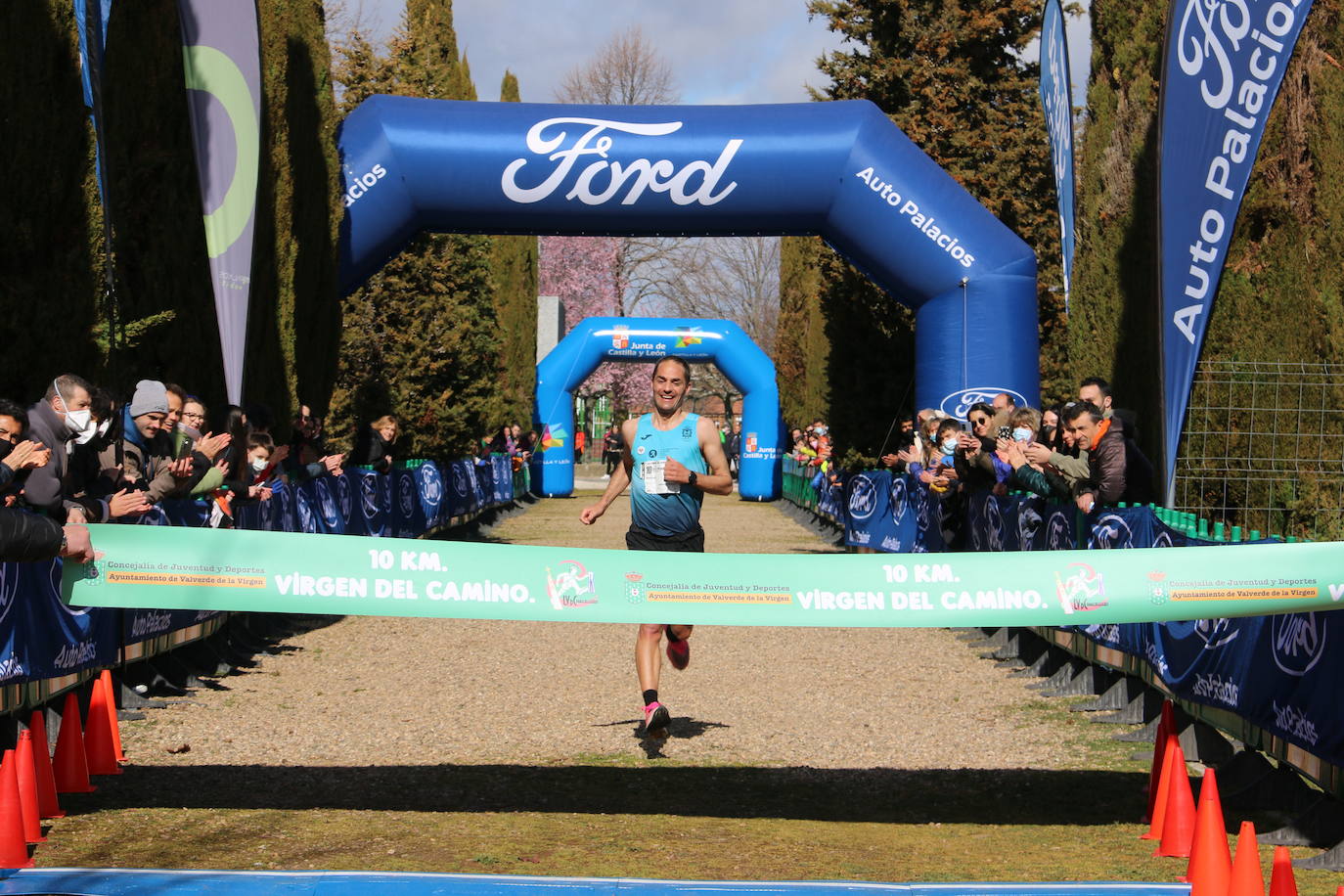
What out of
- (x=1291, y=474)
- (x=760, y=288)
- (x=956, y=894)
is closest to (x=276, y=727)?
(x=956, y=894)

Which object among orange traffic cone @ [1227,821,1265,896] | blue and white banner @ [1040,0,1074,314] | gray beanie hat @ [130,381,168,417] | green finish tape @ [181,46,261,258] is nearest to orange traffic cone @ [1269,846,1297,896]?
orange traffic cone @ [1227,821,1265,896]

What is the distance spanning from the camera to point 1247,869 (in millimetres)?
5180

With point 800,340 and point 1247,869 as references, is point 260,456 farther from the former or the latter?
point 800,340

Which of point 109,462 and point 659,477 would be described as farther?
point 109,462

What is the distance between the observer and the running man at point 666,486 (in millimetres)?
7945

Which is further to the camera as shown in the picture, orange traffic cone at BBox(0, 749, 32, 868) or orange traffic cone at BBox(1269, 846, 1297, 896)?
orange traffic cone at BBox(0, 749, 32, 868)

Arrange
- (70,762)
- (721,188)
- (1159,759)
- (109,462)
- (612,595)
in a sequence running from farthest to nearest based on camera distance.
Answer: (721,188)
(109,462)
(70,762)
(1159,759)
(612,595)

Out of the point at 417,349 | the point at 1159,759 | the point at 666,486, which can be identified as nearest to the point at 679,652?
the point at 666,486

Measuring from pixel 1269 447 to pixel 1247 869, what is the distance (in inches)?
277

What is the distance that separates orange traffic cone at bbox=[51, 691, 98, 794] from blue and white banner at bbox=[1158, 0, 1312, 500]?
5921mm

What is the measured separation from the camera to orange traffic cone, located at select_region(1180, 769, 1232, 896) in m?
5.40

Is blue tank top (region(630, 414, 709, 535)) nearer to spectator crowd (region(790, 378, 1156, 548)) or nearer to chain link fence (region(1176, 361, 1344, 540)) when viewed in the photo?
spectator crowd (region(790, 378, 1156, 548))

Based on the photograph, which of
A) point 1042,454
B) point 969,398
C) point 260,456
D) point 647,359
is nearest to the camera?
point 1042,454

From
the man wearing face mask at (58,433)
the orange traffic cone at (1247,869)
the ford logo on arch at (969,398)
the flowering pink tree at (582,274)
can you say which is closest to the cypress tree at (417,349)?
the ford logo on arch at (969,398)
